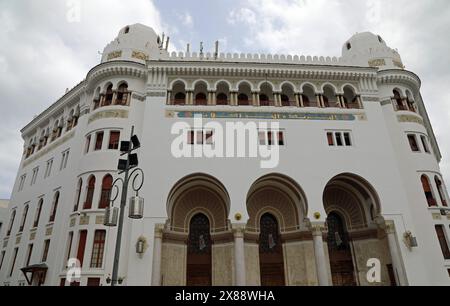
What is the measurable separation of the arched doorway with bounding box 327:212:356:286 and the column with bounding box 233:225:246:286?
7.54m

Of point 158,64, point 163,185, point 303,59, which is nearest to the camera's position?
point 163,185

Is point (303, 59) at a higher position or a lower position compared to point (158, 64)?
higher

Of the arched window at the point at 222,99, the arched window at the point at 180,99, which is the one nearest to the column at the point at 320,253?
the arched window at the point at 222,99

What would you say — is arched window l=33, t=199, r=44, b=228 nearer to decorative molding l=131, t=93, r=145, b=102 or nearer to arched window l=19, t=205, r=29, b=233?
arched window l=19, t=205, r=29, b=233

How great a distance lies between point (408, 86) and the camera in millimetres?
23062

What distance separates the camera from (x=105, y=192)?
58.5 ft

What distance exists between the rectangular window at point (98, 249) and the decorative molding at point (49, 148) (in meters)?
10.0

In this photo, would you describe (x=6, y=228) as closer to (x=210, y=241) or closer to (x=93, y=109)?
(x=93, y=109)

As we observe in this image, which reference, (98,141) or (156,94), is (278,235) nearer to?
(156,94)

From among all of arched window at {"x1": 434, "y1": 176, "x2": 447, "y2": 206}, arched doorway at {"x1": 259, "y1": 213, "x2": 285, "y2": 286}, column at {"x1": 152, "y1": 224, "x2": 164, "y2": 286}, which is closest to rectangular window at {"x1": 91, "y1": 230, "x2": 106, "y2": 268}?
column at {"x1": 152, "y1": 224, "x2": 164, "y2": 286}

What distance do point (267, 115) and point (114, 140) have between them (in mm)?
11188

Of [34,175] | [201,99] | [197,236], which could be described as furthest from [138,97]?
[34,175]

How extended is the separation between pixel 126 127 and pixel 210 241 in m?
10.2
